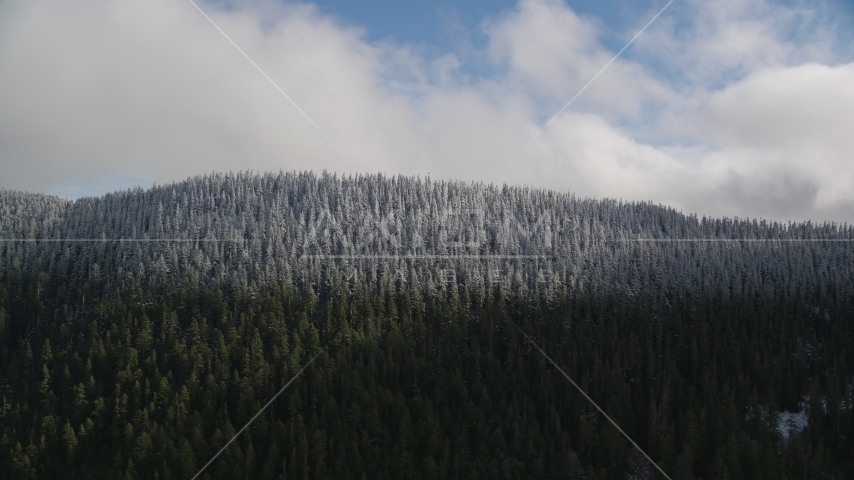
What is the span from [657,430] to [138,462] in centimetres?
6333

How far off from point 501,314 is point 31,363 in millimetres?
77890

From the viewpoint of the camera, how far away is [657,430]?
8075 centimetres

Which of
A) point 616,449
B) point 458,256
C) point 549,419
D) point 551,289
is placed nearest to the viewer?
point 616,449

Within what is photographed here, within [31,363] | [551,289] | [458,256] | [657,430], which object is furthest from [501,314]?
[31,363]

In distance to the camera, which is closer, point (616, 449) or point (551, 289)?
point (616, 449)

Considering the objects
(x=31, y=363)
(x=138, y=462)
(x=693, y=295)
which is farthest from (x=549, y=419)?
(x=31, y=363)

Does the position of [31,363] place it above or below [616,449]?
above

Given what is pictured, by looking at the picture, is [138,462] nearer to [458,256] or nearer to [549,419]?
[549,419]

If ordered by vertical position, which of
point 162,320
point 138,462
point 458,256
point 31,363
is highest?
point 458,256

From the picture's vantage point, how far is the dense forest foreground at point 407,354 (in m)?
77.1

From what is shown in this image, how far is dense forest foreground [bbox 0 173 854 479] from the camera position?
253ft

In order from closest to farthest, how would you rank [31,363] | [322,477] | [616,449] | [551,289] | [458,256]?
[322,477], [616,449], [31,363], [551,289], [458,256]

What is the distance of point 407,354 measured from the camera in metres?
98.2

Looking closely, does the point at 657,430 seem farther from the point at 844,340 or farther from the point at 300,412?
the point at 844,340
